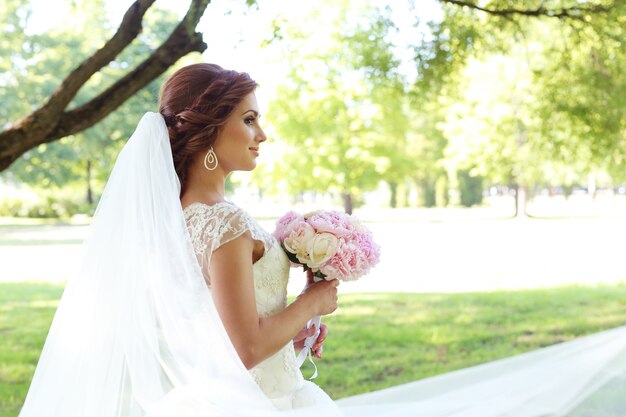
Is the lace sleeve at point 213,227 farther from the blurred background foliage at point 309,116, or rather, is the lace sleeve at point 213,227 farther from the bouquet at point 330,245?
the blurred background foliage at point 309,116

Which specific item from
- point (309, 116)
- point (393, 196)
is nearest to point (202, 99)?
point (309, 116)

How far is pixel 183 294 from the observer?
201cm

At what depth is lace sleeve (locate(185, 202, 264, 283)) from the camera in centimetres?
196

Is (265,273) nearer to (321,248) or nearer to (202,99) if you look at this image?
(321,248)

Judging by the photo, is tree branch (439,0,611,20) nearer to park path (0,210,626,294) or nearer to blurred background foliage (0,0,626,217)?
park path (0,210,626,294)

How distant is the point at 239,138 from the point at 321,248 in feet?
1.30

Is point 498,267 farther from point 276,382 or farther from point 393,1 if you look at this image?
point 276,382

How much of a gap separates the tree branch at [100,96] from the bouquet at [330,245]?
9.68 ft

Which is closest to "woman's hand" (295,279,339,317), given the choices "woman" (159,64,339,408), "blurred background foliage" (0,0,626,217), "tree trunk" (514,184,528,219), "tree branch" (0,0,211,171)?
"woman" (159,64,339,408)

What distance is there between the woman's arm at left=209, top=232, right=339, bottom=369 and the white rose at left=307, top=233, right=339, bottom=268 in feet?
0.60

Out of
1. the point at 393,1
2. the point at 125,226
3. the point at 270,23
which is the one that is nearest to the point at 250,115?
the point at 125,226

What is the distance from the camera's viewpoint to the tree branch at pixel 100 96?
4996 mm

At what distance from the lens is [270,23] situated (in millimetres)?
5035

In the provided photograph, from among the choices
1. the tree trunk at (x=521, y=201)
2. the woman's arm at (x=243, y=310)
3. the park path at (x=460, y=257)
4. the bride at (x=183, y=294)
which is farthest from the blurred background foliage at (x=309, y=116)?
the woman's arm at (x=243, y=310)
